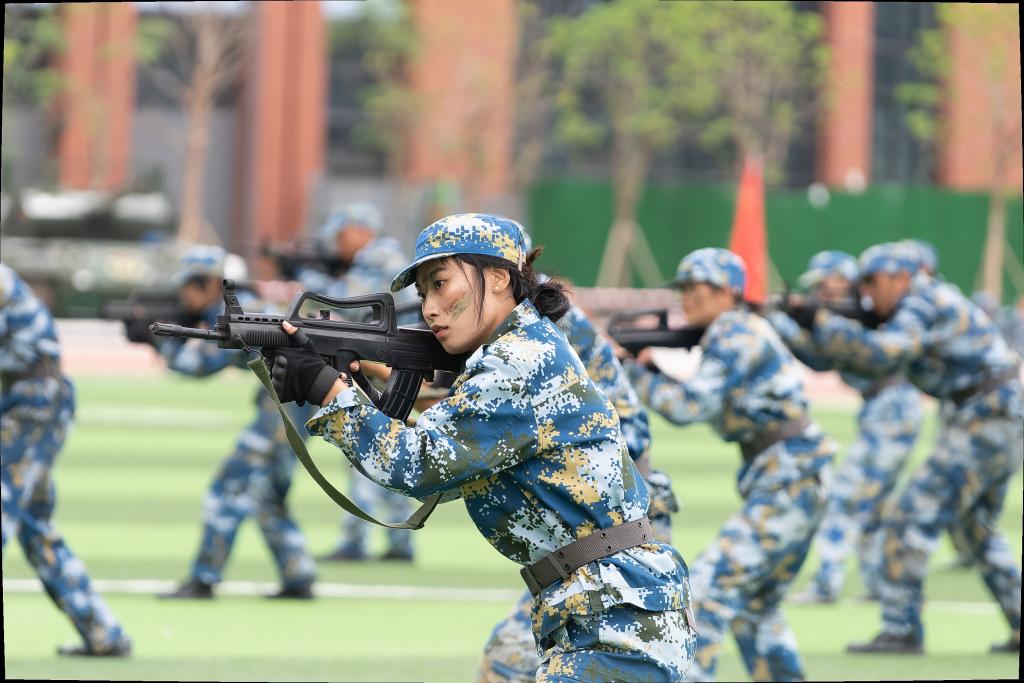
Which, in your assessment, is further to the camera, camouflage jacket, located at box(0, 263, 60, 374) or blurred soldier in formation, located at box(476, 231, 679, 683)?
camouflage jacket, located at box(0, 263, 60, 374)

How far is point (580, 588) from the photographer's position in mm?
4523

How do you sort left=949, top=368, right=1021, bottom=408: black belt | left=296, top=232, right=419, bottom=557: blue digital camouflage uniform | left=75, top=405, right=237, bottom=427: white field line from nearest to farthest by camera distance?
left=949, top=368, right=1021, bottom=408: black belt
left=296, top=232, right=419, bottom=557: blue digital camouflage uniform
left=75, top=405, right=237, bottom=427: white field line

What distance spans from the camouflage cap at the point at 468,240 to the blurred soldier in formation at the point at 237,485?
224 inches

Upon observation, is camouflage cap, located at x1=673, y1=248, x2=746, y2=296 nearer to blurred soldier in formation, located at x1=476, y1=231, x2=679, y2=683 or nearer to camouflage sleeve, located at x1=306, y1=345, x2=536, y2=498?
blurred soldier in formation, located at x1=476, y1=231, x2=679, y2=683

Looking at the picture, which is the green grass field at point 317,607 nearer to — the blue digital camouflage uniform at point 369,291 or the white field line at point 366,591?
the white field line at point 366,591

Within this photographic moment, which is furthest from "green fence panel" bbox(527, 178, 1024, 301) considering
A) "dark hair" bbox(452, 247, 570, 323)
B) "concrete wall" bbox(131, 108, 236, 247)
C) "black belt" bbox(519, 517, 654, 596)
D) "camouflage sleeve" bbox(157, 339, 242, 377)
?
"black belt" bbox(519, 517, 654, 596)

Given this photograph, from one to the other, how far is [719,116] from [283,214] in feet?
38.3

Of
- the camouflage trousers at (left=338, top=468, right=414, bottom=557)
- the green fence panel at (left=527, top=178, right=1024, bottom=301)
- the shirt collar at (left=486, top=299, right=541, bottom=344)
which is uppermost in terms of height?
the shirt collar at (left=486, top=299, right=541, bottom=344)

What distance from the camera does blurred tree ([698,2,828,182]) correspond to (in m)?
42.4

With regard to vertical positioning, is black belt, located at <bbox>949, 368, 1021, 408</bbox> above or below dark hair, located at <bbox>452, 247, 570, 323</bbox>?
below

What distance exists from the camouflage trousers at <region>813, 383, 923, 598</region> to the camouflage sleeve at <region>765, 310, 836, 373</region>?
0.97 meters

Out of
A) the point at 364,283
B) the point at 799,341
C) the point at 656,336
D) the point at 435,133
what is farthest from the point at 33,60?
the point at 656,336

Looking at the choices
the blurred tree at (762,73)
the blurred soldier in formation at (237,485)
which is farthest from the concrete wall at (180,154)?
the blurred soldier in formation at (237,485)

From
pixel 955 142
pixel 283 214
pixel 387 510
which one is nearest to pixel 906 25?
pixel 955 142
